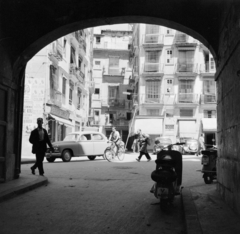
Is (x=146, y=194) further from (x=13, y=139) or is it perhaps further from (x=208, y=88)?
(x=208, y=88)

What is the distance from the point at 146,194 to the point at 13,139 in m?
3.51

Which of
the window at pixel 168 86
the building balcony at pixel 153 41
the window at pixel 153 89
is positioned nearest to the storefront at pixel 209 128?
the window at pixel 168 86

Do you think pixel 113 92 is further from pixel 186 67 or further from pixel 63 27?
pixel 63 27

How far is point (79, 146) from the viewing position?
1831cm

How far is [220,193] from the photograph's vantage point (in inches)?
249

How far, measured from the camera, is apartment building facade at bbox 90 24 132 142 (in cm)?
4794

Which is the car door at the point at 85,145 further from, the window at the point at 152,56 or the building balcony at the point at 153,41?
the building balcony at the point at 153,41

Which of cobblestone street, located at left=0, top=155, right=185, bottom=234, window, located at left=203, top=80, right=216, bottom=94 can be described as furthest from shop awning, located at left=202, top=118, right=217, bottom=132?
cobblestone street, located at left=0, top=155, right=185, bottom=234

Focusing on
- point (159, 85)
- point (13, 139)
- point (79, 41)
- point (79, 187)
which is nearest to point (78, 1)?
point (13, 139)

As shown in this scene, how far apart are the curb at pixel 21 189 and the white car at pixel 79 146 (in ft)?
29.8

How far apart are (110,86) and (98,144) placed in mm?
30050

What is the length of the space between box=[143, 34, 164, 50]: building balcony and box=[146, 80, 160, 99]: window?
13.1ft

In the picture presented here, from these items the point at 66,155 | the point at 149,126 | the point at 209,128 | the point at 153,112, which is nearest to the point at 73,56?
the point at 149,126

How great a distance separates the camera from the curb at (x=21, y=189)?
636 centimetres
